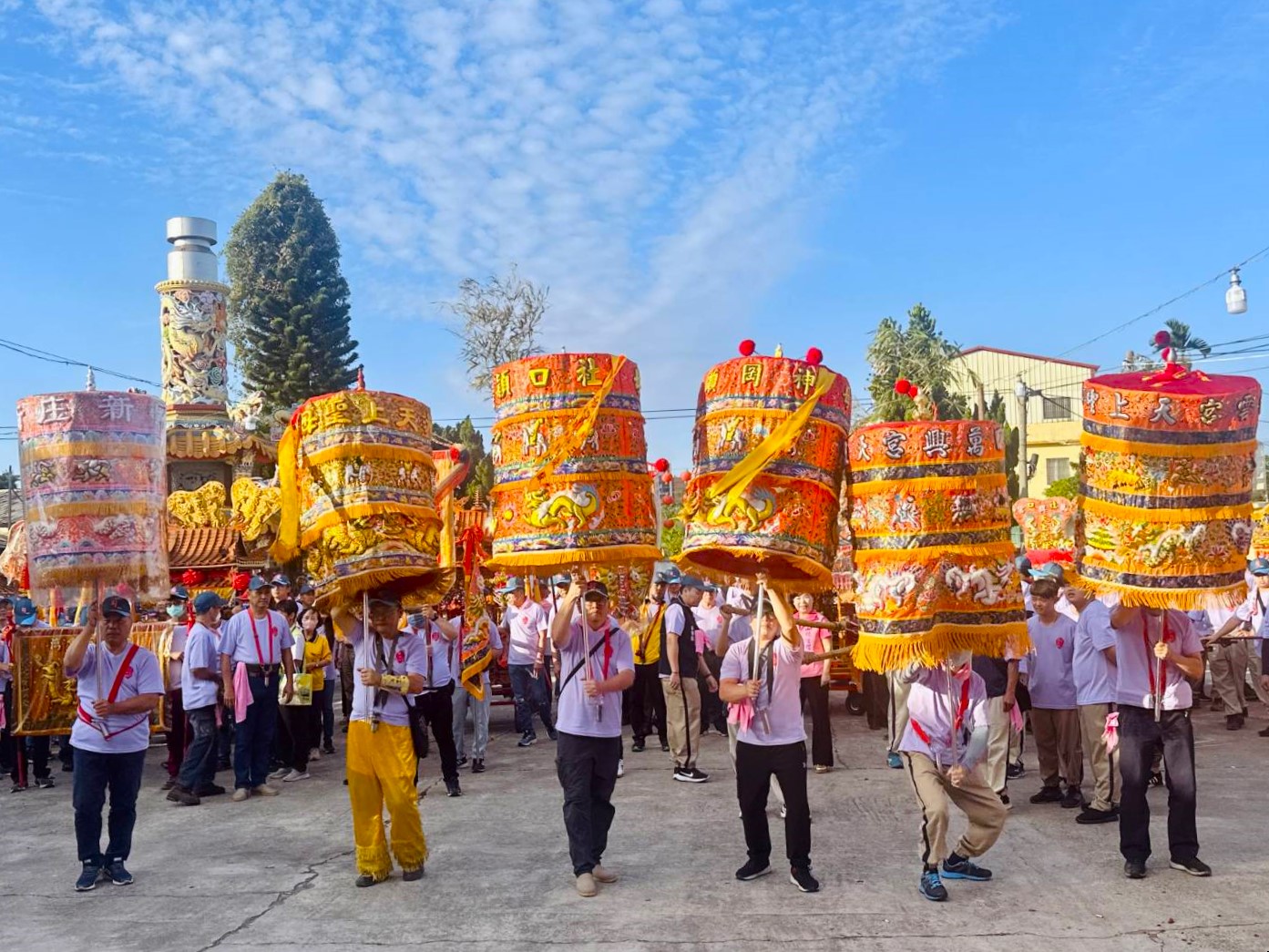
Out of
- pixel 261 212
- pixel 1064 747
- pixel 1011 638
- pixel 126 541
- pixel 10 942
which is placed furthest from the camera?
pixel 261 212

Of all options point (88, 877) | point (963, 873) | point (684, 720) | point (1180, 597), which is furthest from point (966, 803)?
point (88, 877)

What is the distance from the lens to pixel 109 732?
6793mm

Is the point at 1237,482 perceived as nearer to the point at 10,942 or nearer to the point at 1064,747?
the point at 1064,747

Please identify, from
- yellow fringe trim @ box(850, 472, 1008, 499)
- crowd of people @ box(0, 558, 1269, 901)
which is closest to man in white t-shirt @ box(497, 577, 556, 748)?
crowd of people @ box(0, 558, 1269, 901)

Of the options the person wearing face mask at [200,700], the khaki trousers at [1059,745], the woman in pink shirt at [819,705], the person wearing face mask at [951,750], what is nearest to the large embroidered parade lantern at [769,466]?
the person wearing face mask at [951,750]

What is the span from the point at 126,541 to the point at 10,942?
104 inches

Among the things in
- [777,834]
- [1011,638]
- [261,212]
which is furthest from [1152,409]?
[261,212]

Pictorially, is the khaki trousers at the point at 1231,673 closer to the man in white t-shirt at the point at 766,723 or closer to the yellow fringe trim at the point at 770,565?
the man in white t-shirt at the point at 766,723

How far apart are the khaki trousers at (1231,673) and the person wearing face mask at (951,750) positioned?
733 cm

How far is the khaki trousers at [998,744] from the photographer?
8117 mm

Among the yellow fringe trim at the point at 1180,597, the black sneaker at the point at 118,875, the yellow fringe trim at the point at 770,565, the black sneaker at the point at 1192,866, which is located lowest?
the black sneaker at the point at 118,875

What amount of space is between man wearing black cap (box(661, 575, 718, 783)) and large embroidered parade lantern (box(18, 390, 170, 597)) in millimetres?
4340

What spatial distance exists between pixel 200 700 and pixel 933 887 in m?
6.19

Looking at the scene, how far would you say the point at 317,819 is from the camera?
8523mm
